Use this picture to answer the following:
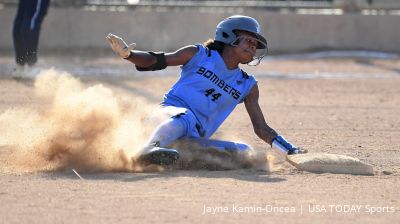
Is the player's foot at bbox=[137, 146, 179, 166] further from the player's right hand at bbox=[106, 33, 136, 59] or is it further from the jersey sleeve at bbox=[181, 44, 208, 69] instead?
the jersey sleeve at bbox=[181, 44, 208, 69]

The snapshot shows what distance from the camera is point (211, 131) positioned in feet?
23.9

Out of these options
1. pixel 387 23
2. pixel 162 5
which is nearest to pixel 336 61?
pixel 387 23

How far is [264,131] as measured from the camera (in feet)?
24.0

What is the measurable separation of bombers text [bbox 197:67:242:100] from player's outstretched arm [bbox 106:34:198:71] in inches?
8.3

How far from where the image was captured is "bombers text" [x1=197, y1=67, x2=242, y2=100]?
710 cm

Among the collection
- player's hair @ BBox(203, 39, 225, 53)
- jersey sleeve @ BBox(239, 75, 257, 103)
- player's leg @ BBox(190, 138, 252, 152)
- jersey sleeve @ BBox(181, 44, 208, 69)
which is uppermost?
player's hair @ BBox(203, 39, 225, 53)

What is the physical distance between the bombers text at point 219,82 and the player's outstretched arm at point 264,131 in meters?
0.18

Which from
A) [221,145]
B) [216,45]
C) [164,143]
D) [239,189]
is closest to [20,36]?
[216,45]

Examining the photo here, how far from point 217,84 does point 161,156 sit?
3.99 ft

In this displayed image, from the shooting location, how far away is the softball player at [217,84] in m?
6.90

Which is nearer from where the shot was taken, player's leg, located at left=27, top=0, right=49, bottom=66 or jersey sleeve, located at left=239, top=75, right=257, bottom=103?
jersey sleeve, located at left=239, top=75, right=257, bottom=103

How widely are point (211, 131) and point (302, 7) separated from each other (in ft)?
37.4

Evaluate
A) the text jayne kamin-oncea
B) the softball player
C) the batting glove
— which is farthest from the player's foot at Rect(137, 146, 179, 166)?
the batting glove

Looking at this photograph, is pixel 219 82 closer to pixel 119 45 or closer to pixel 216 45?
pixel 216 45
